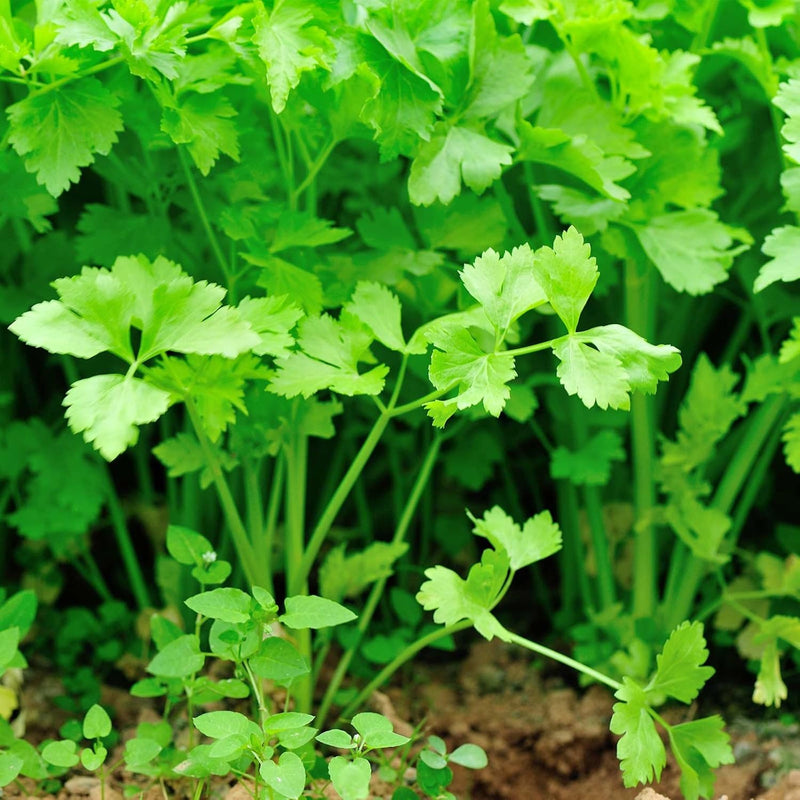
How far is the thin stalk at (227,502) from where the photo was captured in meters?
0.89

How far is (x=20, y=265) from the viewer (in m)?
1.31

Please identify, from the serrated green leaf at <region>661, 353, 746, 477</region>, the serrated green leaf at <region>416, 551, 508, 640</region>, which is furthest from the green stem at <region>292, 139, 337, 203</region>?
the serrated green leaf at <region>661, 353, 746, 477</region>

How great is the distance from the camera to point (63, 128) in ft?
2.87

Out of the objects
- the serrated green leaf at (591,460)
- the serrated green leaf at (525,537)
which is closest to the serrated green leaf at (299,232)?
the serrated green leaf at (525,537)

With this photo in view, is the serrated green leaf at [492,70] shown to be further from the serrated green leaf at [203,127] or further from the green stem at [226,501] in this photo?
the green stem at [226,501]

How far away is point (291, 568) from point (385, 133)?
1.69 ft

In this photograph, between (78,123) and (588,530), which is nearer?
(78,123)

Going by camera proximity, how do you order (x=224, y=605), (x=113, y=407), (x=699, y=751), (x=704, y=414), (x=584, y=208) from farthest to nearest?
(x=704, y=414)
(x=584, y=208)
(x=699, y=751)
(x=224, y=605)
(x=113, y=407)

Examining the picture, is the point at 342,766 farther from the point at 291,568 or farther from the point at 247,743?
the point at 291,568

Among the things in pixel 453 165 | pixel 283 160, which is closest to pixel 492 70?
pixel 453 165

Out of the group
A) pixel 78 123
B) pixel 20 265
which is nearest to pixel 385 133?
pixel 78 123

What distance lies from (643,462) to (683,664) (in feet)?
1.28

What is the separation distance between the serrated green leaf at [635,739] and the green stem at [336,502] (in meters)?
0.33

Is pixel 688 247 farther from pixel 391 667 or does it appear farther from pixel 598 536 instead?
pixel 391 667
